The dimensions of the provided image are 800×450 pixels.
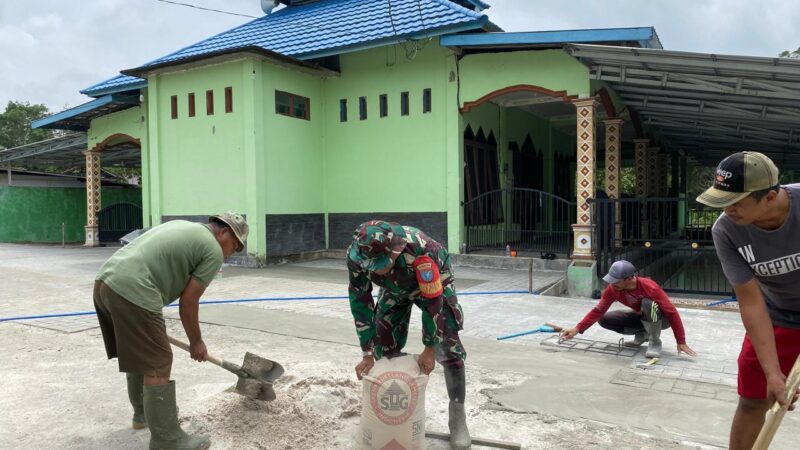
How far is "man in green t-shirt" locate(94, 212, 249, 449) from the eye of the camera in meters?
3.30

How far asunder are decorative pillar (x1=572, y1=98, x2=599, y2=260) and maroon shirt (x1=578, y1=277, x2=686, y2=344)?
504cm

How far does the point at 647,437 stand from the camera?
3754 mm

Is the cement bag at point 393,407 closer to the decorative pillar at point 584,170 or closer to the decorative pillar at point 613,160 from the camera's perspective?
the decorative pillar at point 584,170

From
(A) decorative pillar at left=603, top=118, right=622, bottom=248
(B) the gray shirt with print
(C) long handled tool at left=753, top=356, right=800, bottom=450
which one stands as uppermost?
(A) decorative pillar at left=603, top=118, right=622, bottom=248

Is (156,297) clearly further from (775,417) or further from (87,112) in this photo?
(87,112)

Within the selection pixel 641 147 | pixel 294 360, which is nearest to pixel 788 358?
pixel 294 360

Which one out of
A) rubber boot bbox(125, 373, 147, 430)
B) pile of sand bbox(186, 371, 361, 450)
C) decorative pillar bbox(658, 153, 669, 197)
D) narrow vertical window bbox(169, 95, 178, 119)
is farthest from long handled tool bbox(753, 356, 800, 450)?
decorative pillar bbox(658, 153, 669, 197)

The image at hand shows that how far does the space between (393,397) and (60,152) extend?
73.7 ft

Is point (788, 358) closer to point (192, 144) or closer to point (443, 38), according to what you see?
point (443, 38)

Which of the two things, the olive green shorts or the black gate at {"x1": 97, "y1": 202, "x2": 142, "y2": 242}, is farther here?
the black gate at {"x1": 97, "y1": 202, "x2": 142, "y2": 242}

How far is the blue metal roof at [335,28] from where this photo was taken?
1229 centimetres

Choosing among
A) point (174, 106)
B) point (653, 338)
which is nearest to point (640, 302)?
point (653, 338)

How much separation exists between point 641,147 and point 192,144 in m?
12.1

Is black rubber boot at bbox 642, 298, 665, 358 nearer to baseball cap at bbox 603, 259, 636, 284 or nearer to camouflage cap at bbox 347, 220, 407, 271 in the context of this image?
baseball cap at bbox 603, 259, 636, 284
